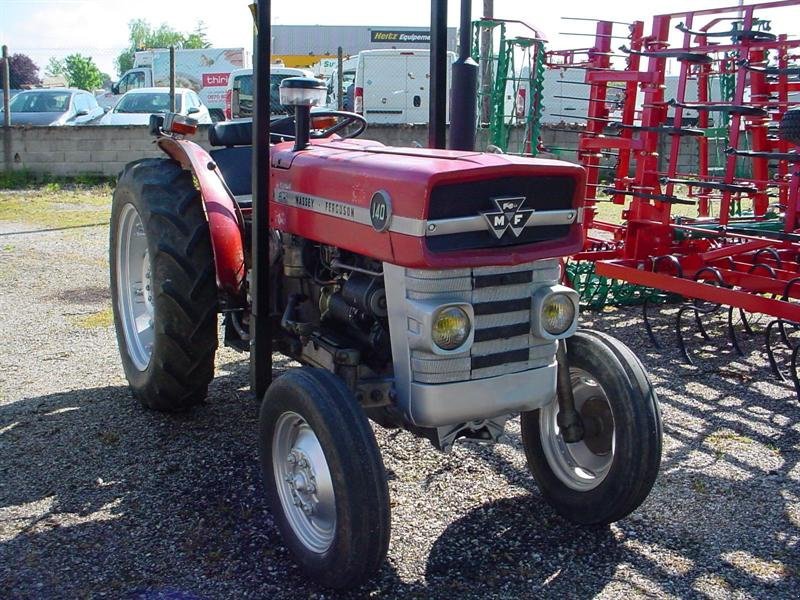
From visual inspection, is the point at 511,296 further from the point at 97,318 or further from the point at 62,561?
the point at 97,318

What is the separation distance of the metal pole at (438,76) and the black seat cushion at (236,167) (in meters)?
1.03

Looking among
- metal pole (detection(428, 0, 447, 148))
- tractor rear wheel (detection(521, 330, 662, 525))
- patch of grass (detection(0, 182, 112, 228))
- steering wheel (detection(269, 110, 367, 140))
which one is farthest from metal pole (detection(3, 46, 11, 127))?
tractor rear wheel (detection(521, 330, 662, 525))

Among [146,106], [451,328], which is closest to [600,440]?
[451,328]

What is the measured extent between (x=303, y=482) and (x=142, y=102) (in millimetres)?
15777

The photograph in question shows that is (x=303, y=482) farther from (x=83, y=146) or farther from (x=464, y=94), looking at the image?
(x=83, y=146)

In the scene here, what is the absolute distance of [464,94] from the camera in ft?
11.5

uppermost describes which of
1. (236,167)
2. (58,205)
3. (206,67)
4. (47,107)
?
(206,67)

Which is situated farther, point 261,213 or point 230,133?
point 230,133

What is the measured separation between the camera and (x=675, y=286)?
5.55 metres

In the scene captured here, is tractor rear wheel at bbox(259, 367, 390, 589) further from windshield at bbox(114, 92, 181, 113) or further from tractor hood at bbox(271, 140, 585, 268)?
windshield at bbox(114, 92, 181, 113)

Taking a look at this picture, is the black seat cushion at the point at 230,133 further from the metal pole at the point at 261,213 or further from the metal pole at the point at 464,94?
the metal pole at the point at 464,94

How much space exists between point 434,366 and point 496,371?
0.77 feet

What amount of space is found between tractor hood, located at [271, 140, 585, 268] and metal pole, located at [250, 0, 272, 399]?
0.86ft

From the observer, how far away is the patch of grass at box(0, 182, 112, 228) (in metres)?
10.8
